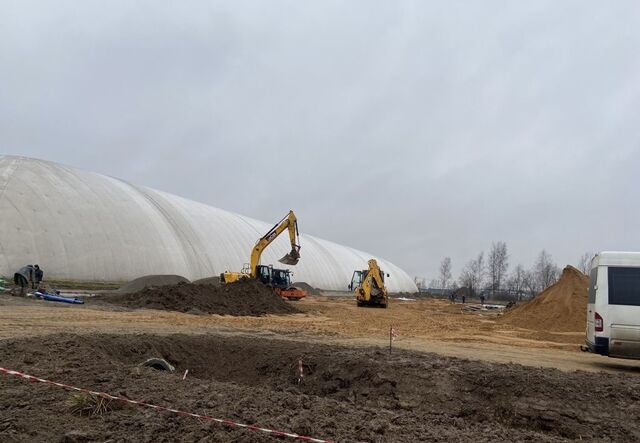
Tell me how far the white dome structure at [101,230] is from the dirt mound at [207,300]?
7.66m

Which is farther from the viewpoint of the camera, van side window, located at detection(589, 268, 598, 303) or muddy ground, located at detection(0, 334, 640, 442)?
van side window, located at detection(589, 268, 598, 303)

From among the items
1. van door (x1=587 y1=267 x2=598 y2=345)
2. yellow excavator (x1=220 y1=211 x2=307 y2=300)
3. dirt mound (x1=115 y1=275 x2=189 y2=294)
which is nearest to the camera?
van door (x1=587 y1=267 x2=598 y2=345)

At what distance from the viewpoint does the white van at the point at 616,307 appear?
1172 centimetres

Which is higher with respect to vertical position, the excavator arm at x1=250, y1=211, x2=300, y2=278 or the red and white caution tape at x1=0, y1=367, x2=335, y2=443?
the excavator arm at x1=250, y1=211, x2=300, y2=278

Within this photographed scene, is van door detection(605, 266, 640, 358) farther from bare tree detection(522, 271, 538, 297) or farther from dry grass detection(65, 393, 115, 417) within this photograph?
bare tree detection(522, 271, 538, 297)

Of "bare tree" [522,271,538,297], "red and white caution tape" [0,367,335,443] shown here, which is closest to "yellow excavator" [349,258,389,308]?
"red and white caution tape" [0,367,335,443]

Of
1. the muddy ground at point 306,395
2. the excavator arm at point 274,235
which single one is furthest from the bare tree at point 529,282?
the muddy ground at point 306,395

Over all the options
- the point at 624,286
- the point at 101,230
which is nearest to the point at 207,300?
the point at 101,230

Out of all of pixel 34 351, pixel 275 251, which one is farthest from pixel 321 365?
pixel 275 251

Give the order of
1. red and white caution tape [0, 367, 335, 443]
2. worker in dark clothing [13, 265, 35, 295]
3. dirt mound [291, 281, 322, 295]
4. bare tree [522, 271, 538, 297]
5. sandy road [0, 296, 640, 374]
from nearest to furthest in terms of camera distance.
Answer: red and white caution tape [0, 367, 335, 443] < sandy road [0, 296, 640, 374] < worker in dark clothing [13, 265, 35, 295] < dirt mound [291, 281, 322, 295] < bare tree [522, 271, 538, 297]

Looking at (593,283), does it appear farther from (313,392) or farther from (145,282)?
(145,282)

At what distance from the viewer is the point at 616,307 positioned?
11906 millimetres

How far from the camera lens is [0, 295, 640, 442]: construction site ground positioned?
5840 mm

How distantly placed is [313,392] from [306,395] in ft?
6.99
